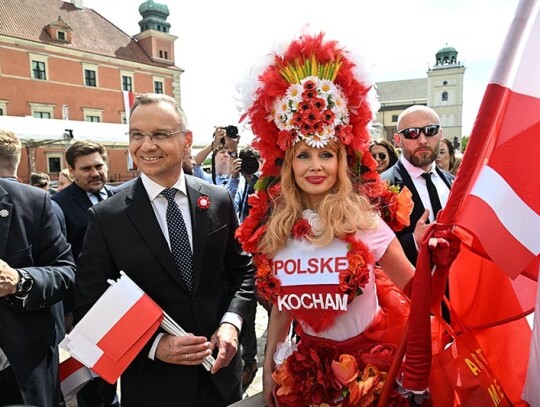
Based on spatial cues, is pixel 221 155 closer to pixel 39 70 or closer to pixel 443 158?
pixel 443 158

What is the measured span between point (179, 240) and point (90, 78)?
3903 centimetres

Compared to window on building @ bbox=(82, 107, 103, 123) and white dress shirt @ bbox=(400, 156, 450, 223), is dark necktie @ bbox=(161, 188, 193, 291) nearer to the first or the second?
white dress shirt @ bbox=(400, 156, 450, 223)

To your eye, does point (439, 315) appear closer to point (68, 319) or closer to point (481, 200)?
point (481, 200)

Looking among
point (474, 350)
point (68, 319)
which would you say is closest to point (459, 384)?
point (474, 350)

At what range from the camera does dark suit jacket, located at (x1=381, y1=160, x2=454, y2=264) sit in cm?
287

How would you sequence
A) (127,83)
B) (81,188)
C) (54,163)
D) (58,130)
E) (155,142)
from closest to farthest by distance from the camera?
1. (155,142)
2. (81,188)
3. (58,130)
4. (54,163)
5. (127,83)

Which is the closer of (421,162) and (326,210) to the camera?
(326,210)

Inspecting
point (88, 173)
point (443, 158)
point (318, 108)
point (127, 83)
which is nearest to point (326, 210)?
point (318, 108)

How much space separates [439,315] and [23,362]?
1920 millimetres

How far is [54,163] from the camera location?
32.4 m

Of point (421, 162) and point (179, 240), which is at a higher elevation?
point (421, 162)

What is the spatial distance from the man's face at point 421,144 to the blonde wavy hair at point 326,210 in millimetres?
1632

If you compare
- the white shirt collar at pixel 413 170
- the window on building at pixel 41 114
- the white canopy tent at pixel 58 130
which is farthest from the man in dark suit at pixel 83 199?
the window on building at pixel 41 114

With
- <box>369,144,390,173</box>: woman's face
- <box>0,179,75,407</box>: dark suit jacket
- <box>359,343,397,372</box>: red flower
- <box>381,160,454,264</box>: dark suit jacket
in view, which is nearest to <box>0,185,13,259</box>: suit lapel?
<box>0,179,75,407</box>: dark suit jacket
